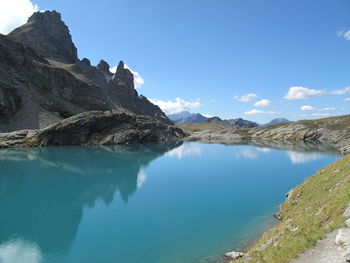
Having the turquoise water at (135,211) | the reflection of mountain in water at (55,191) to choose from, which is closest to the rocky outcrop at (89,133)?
the reflection of mountain in water at (55,191)

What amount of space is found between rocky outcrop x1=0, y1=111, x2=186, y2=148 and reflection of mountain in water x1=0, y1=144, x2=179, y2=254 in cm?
4548

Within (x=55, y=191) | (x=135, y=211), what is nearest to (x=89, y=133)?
(x=55, y=191)

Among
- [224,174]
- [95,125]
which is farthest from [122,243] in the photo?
[95,125]

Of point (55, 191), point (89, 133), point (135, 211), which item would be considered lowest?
point (135, 211)

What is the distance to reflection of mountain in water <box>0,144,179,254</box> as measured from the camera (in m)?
33.2

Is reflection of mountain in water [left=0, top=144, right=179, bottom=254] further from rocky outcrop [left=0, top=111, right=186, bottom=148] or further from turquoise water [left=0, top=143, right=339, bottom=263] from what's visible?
rocky outcrop [left=0, top=111, right=186, bottom=148]

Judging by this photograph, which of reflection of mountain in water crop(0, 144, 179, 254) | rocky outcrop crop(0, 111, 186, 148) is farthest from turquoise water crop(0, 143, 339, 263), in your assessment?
rocky outcrop crop(0, 111, 186, 148)

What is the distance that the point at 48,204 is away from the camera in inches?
1812

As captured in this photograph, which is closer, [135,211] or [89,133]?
[135,211]

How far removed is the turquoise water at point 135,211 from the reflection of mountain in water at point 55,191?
13 cm

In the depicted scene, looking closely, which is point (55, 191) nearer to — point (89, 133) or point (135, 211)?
point (135, 211)

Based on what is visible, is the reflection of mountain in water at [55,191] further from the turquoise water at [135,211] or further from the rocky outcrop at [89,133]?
the rocky outcrop at [89,133]

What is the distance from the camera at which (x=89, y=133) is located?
15912 cm

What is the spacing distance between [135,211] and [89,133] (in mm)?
124827
